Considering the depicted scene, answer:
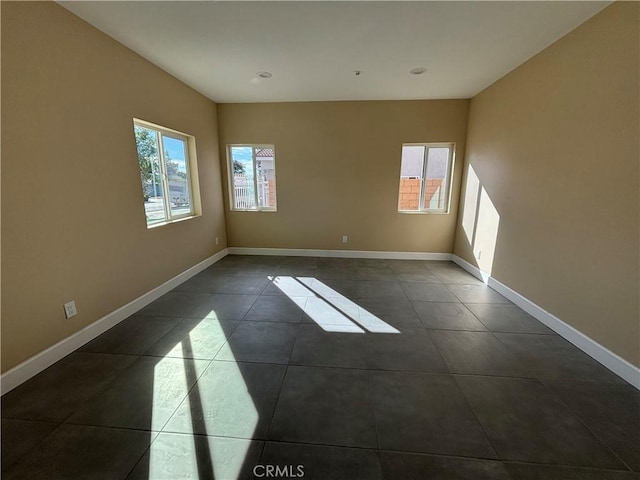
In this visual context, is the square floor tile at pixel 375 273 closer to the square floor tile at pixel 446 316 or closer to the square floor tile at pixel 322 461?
the square floor tile at pixel 446 316

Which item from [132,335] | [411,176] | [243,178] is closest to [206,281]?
[132,335]

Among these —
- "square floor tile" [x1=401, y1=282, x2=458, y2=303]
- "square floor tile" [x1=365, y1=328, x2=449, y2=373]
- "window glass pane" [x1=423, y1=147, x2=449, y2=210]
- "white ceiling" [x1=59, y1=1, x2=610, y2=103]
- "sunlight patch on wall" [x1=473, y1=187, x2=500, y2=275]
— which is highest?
"white ceiling" [x1=59, y1=1, x2=610, y2=103]

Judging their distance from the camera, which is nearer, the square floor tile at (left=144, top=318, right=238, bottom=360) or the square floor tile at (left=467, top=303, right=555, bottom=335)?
the square floor tile at (left=144, top=318, right=238, bottom=360)

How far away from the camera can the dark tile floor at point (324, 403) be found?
1232 mm

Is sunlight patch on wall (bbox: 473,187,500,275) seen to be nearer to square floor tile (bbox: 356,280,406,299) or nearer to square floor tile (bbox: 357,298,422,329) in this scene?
square floor tile (bbox: 356,280,406,299)

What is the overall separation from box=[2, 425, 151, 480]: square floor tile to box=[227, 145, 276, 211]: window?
Result: 12.3ft

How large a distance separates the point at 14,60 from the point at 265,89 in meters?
2.56

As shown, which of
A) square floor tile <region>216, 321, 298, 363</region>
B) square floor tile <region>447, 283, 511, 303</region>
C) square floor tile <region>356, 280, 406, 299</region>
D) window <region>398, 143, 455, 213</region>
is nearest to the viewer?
square floor tile <region>216, 321, 298, 363</region>

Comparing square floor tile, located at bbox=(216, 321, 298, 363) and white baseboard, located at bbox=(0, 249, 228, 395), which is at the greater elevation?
white baseboard, located at bbox=(0, 249, 228, 395)

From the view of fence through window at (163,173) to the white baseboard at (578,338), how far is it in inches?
172

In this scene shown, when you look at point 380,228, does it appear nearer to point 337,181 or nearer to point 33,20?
point 337,181

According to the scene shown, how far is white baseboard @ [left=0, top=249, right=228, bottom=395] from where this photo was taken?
65.8 inches

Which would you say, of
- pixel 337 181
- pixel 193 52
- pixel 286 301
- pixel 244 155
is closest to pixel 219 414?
pixel 286 301

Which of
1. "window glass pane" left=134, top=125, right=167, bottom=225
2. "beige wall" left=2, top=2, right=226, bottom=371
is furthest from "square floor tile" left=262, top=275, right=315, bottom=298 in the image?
"window glass pane" left=134, top=125, right=167, bottom=225
